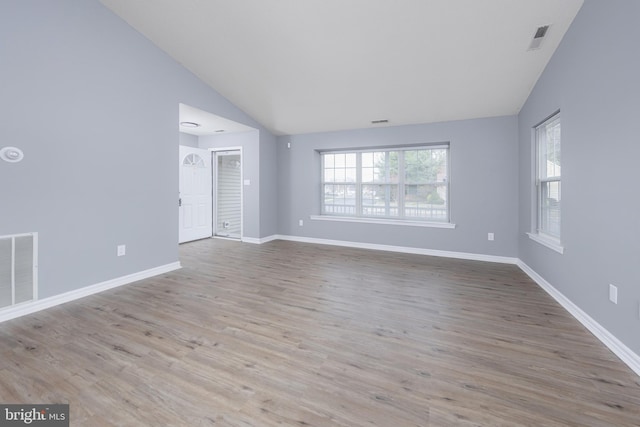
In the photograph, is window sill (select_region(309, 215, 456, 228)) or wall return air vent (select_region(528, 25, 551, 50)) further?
window sill (select_region(309, 215, 456, 228))

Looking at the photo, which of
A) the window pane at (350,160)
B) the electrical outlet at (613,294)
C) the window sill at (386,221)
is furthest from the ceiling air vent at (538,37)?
the window pane at (350,160)

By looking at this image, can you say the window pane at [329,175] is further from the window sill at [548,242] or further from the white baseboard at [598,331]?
the white baseboard at [598,331]

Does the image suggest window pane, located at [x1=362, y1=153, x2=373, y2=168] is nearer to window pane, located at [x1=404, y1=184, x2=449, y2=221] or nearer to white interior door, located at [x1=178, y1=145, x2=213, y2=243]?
window pane, located at [x1=404, y1=184, x2=449, y2=221]

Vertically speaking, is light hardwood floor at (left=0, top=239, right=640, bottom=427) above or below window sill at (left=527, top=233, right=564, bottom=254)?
below

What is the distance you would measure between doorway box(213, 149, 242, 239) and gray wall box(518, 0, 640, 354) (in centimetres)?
565

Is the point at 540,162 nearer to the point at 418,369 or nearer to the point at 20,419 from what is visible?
the point at 418,369

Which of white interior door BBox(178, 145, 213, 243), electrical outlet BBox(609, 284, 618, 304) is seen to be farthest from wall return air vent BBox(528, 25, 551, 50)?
white interior door BBox(178, 145, 213, 243)

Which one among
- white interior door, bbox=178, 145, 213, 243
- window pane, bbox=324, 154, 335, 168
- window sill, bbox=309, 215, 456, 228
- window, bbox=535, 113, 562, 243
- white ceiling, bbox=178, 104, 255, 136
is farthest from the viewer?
window pane, bbox=324, 154, 335, 168

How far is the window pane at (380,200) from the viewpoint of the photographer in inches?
217

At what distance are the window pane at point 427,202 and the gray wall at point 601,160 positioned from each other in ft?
7.15

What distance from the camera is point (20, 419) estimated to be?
1400 millimetres

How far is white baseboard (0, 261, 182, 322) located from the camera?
8.23ft

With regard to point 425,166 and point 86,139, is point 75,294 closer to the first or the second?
point 86,139

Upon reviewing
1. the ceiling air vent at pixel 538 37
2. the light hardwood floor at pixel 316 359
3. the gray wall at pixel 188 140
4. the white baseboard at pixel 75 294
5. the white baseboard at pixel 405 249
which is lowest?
the light hardwood floor at pixel 316 359
